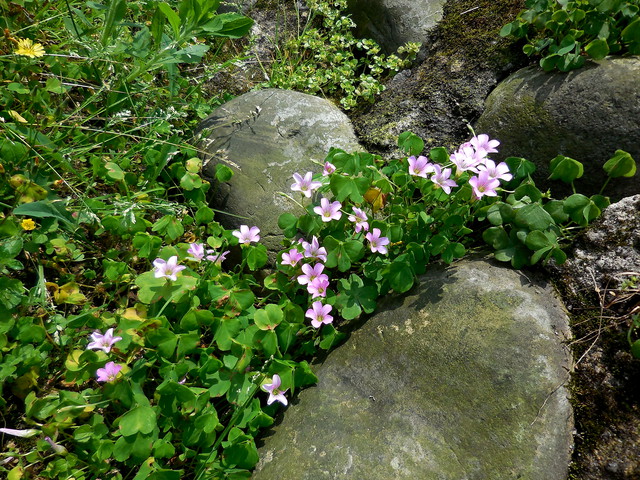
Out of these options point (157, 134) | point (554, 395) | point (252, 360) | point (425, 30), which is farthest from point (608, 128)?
point (157, 134)

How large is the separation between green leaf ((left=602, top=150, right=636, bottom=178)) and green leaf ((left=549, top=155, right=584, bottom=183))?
0.11 m

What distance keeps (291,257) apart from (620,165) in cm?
163

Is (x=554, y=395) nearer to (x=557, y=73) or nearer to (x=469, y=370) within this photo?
(x=469, y=370)

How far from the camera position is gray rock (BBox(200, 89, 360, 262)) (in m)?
2.84

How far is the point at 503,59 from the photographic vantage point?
9.40 feet

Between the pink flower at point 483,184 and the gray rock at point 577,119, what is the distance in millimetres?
562

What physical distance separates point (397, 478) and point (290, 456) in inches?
18.3

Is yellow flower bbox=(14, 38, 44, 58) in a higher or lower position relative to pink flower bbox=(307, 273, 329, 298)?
higher

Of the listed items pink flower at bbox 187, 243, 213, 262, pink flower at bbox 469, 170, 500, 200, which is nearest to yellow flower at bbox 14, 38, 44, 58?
pink flower at bbox 187, 243, 213, 262

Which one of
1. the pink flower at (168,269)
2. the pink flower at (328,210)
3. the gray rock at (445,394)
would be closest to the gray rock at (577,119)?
the gray rock at (445,394)

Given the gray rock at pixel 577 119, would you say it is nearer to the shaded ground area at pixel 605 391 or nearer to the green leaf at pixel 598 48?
the green leaf at pixel 598 48

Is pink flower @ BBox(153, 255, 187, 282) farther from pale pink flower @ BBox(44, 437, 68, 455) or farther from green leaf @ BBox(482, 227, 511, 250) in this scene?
green leaf @ BBox(482, 227, 511, 250)

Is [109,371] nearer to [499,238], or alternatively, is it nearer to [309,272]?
[309,272]

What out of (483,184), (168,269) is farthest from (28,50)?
(483,184)
